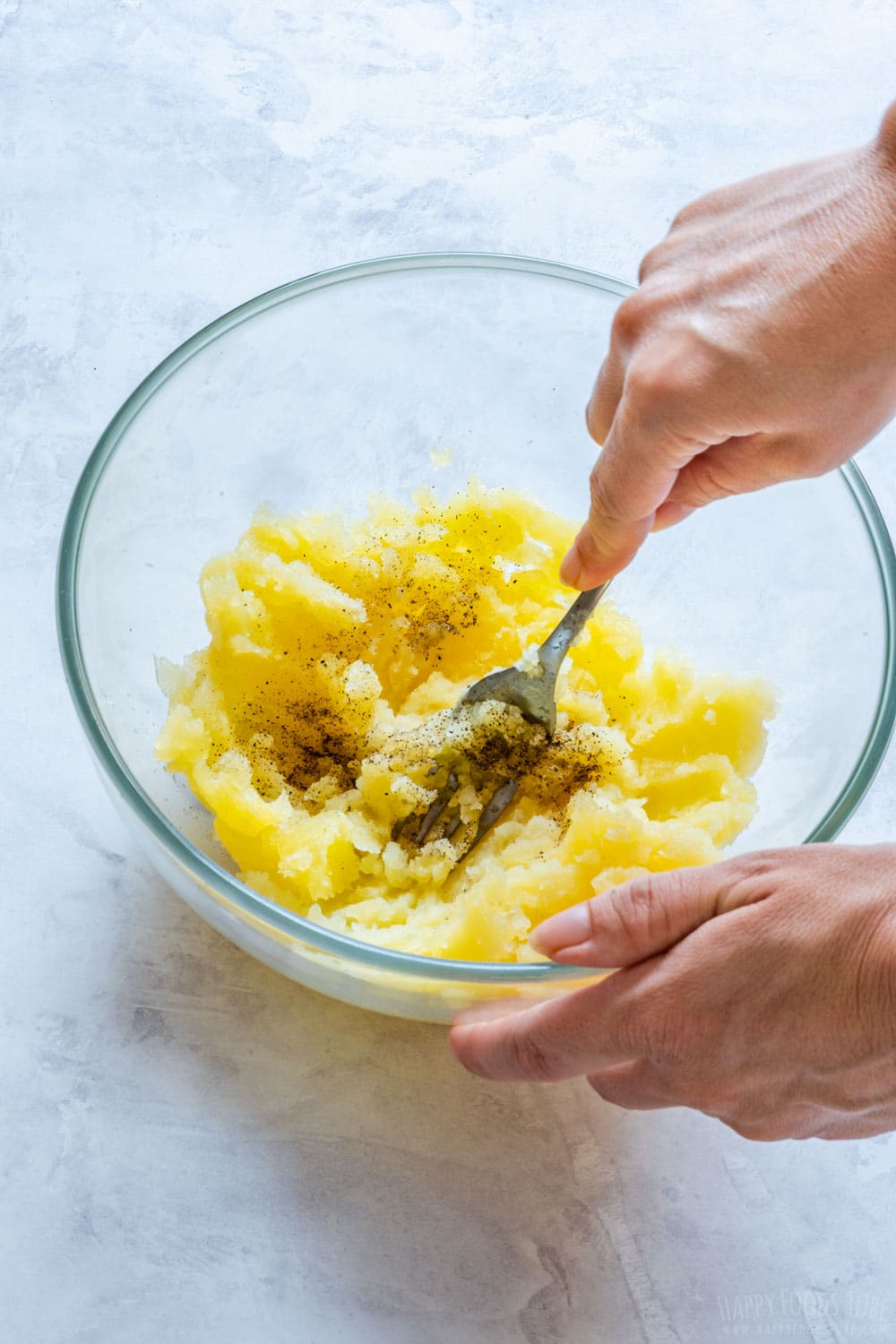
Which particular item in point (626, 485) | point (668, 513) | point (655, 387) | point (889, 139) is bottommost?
point (668, 513)

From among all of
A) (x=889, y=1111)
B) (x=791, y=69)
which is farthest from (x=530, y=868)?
(x=791, y=69)

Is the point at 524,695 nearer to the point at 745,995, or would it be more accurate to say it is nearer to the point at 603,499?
the point at 603,499

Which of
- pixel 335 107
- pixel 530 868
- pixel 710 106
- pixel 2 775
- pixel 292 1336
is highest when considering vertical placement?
pixel 710 106

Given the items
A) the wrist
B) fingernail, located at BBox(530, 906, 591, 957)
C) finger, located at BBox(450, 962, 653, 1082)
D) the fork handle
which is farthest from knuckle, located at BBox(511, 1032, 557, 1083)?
the wrist

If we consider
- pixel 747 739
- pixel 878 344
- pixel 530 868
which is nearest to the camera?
pixel 878 344

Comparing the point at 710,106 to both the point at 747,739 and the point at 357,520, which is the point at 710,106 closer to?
the point at 357,520

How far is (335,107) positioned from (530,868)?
149cm

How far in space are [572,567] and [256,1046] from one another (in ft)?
2.31

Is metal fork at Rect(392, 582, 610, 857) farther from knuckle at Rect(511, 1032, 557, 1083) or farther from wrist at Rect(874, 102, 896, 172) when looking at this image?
wrist at Rect(874, 102, 896, 172)

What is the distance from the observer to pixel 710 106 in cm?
231

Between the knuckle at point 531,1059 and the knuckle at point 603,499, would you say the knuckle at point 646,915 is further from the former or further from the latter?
the knuckle at point 603,499

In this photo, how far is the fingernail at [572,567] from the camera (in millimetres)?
1521

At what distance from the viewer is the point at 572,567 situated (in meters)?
1.54

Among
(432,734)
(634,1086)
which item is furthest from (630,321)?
(634,1086)
